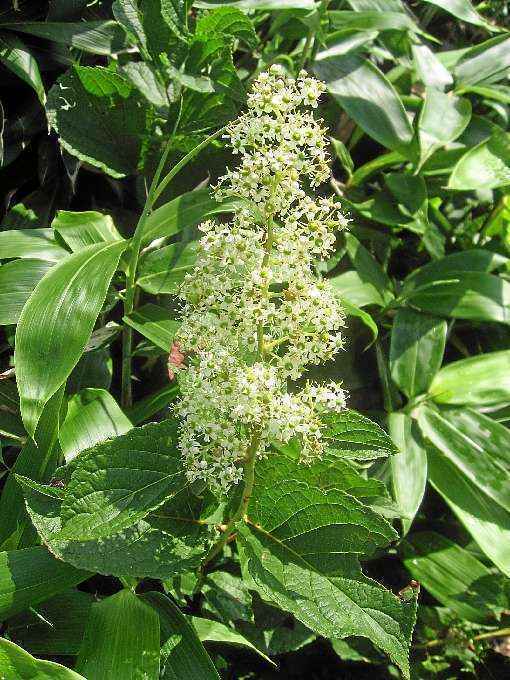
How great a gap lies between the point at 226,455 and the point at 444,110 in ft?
4.97

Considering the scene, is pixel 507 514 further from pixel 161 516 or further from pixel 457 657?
pixel 161 516

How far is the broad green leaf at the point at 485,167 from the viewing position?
2.08 meters

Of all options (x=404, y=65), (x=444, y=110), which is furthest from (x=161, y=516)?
(x=404, y=65)

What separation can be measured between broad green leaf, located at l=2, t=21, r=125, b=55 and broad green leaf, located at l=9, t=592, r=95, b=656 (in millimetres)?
1422

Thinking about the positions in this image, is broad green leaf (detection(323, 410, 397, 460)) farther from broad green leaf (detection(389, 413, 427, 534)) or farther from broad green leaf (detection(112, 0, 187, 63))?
broad green leaf (detection(112, 0, 187, 63))

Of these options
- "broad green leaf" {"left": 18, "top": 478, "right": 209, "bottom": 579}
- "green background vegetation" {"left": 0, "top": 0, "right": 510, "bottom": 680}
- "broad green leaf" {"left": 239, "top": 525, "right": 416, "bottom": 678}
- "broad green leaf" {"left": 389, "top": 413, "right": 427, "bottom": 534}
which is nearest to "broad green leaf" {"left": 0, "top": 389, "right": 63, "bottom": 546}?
"green background vegetation" {"left": 0, "top": 0, "right": 510, "bottom": 680}

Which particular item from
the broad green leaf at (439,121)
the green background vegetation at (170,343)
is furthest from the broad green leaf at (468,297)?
the broad green leaf at (439,121)

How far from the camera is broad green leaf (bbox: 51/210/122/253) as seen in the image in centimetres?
174

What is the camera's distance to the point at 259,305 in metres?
1.13

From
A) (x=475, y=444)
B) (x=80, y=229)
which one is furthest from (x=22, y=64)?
(x=475, y=444)

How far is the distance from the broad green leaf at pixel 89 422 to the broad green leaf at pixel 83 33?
99cm

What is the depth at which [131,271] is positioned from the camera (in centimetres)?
171

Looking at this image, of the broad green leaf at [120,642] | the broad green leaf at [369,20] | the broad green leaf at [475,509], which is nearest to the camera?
the broad green leaf at [120,642]

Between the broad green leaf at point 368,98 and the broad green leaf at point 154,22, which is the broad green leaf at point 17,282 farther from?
the broad green leaf at point 368,98
